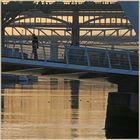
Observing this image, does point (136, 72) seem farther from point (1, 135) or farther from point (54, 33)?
point (54, 33)

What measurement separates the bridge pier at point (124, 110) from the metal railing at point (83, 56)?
3.14 ft

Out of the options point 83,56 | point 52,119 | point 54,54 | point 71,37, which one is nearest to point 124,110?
point 83,56

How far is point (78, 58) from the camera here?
33.9m

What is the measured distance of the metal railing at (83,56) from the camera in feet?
108

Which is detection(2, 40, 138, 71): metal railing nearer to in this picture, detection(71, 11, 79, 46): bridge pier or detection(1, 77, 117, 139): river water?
detection(1, 77, 117, 139): river water

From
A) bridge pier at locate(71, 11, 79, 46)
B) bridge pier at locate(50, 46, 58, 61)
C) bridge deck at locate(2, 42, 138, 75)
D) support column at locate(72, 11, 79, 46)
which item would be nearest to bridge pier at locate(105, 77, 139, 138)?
bridge deck at locate(2, 42, 138, 75)

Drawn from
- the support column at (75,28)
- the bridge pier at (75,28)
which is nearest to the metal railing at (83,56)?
the bridge pier at (75,28)

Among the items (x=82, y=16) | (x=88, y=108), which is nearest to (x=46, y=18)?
(x=82, y=16)

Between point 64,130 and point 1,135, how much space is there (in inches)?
128

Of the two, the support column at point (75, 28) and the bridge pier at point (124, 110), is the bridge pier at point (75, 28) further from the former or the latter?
the bridge pier at point (124, 110)

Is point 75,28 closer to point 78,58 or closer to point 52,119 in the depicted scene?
point 52,119

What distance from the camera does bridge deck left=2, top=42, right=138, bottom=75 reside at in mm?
32812

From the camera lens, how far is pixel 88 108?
1913 inches

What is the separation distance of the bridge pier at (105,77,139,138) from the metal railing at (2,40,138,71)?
96cm
